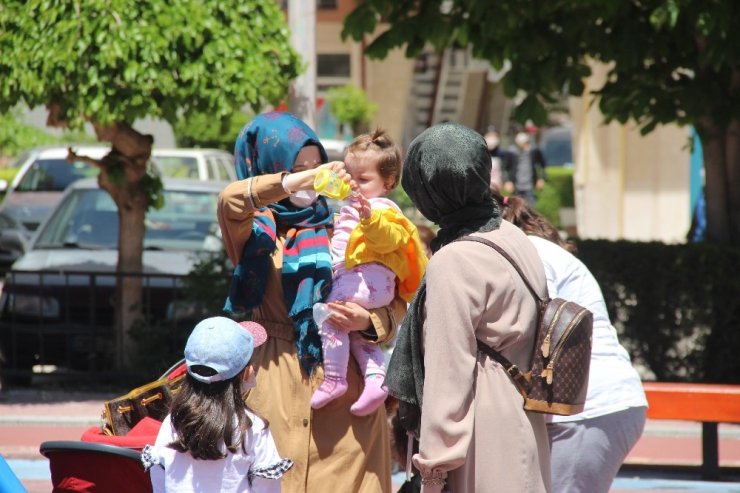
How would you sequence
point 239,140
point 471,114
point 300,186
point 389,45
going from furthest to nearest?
point 471,114
point 389,45
point 239,140
point 300,186

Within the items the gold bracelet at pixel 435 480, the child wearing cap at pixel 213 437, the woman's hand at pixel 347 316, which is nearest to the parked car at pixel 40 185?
the woman's hand at pixel 347 316

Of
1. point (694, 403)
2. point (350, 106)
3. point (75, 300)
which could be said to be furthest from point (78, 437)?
point (350, 106)

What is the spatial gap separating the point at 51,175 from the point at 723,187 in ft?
35.7

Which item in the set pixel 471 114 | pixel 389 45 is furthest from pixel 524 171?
pixel 471 114

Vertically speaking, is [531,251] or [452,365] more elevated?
[531,251]

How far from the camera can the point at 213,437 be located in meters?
3.70

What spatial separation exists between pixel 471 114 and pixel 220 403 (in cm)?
3252

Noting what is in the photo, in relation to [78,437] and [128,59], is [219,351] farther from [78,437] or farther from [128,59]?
[78,437]

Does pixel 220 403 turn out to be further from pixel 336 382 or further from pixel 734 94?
pixel 734 94

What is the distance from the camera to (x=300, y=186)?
12.7 ft

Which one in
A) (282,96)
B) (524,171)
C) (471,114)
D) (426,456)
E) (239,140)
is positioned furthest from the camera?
(471,114)

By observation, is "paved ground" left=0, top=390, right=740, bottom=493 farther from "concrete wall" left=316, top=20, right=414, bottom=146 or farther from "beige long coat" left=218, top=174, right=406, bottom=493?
"concrete wall" left=316, top=20, right=414, bottom=146

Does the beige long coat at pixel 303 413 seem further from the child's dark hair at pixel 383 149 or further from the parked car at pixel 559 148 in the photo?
the parked car at pixel 559 148

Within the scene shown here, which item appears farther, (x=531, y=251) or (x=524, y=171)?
(x=524, y=171)
